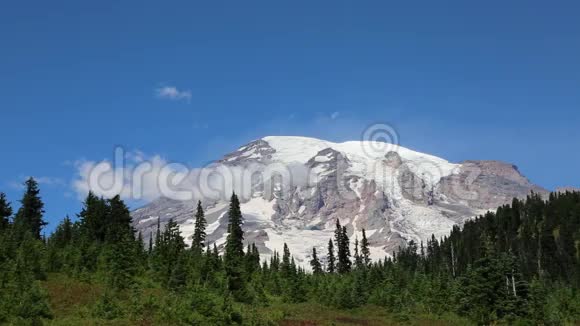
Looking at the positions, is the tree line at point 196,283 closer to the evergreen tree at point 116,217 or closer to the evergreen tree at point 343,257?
the evergreen tree at point 116,217

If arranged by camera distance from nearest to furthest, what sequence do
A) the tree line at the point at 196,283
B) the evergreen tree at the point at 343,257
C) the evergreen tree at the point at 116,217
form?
the tree line at the point at 196,283, the evergreen tree at the point at 116,217, the evergreen tree at the point at 343,257

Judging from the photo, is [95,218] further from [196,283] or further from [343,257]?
[343,257]

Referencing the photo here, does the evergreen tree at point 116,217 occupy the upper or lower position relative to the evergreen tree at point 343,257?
upper

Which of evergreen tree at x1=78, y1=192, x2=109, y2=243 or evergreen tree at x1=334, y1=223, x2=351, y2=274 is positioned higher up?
evergreen tree at x1=78, y1=192, x2=109, y2=243

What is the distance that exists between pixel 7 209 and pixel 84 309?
5813 centimetres

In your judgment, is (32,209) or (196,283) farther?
(32,209)

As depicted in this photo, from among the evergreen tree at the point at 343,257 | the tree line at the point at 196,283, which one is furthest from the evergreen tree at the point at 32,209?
the evergreen tree at the point at 343,257

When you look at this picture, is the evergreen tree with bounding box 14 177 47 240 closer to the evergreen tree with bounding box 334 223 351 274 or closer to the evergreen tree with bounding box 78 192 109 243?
the evergreen tree with bounding box 78 192 109 243

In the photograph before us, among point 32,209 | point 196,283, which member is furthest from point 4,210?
point 196,283

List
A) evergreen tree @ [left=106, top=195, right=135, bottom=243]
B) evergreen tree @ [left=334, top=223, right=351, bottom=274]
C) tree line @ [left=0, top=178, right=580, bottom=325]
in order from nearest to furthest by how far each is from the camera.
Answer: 1. tree line @ [left=0, top=178, right=580, bottom=325]
2. evergreen tree @ [left=106, top=195, right=135, bottom=243]
3. evergreen tree @ [left=334, top=223, right=351, bottom=274]

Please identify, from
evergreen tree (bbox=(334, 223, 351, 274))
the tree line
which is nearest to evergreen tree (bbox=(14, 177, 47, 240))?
the tree line

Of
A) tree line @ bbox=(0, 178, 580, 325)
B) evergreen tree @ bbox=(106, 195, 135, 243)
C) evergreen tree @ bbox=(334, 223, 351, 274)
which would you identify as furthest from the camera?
evergreen tree @ bbox=(334, 223, 351, 274)

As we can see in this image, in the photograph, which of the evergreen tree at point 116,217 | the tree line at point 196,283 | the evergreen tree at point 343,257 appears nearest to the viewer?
the tree line at point 196,283

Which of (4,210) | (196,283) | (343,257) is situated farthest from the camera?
(343,257)
